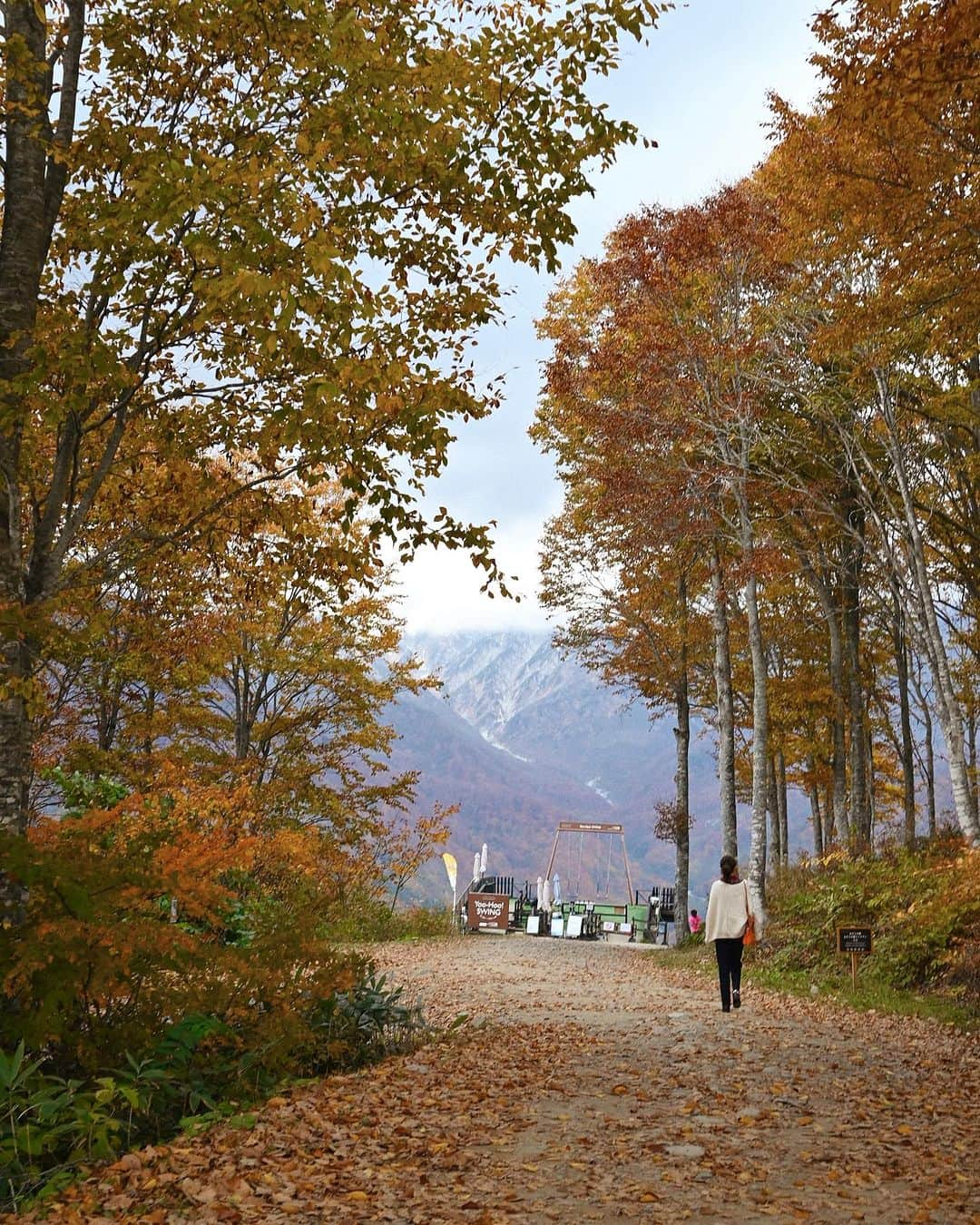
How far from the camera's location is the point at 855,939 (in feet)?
35.1

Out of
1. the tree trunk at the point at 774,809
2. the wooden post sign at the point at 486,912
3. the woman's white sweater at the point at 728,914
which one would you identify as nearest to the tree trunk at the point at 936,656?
the woman's white sweater at the point at 728,914

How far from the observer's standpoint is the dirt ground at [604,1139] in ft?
13.3

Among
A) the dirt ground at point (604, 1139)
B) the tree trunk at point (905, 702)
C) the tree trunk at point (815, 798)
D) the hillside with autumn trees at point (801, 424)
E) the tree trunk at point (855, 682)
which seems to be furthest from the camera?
the tree trunk at point (815, 798)

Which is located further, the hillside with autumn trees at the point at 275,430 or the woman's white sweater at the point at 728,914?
the woman's white sweater at the point at 728,914

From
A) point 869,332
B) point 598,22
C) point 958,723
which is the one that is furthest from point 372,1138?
point 958,723

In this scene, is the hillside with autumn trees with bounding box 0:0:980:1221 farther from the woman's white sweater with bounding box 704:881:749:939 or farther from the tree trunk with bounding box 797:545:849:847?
the tree trunk with bounding box 797:545:849:847

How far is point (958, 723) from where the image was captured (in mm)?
13570

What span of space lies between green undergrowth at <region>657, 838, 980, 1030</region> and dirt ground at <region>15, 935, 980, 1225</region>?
1.44 metres

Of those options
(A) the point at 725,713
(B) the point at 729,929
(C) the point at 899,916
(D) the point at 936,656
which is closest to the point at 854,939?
(C) the point at 899,916

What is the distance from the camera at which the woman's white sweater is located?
9.37 m

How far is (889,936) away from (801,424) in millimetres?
9605

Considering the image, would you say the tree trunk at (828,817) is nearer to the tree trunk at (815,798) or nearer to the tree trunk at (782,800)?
the tree trunk at (815,798)

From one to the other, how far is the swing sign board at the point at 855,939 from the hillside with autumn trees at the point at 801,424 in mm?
2962

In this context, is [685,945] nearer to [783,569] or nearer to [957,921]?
[783,569]
